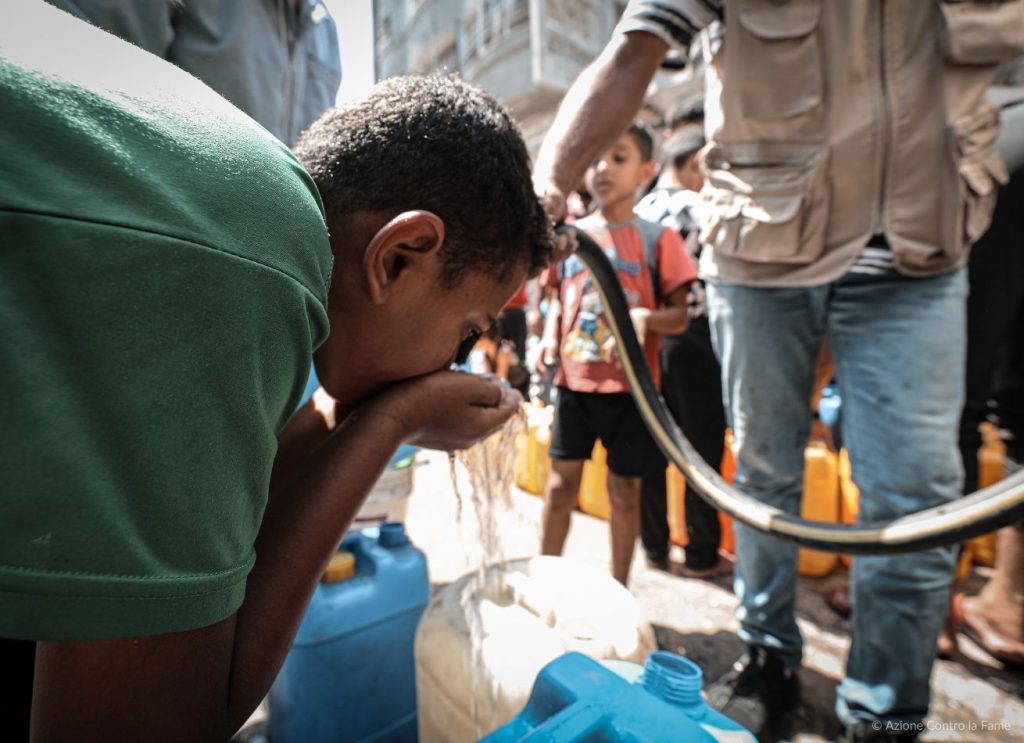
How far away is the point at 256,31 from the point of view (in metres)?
1.58

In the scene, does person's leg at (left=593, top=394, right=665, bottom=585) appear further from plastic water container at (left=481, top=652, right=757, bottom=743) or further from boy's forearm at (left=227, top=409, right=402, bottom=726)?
boy's forearm at (left=227, top=409, right=402, bottom=726)

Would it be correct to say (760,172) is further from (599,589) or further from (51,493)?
(51,493)

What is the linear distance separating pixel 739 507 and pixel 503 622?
0.69m

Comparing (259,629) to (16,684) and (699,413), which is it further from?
(699,413)

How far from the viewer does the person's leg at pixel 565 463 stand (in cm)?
220

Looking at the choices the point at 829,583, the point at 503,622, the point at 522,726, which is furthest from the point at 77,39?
the point at 829,583

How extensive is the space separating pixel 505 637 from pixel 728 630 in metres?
1.28

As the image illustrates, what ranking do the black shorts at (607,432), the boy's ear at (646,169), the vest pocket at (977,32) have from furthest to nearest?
the boy's ear at (646,169)
the black shorts at (607,432)
the vest pocket at (977,32)

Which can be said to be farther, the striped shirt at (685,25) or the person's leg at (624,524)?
the person's leg at (624,524)

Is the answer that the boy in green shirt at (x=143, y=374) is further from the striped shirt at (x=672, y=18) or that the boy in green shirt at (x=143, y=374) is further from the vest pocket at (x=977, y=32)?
the vest pocket at (x=977, y=32)

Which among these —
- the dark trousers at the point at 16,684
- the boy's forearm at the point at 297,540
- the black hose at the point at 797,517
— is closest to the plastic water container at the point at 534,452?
the black hose at the point at 797,517

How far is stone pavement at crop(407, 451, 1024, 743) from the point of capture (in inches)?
61.8

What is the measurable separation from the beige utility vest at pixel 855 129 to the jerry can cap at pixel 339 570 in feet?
4.20

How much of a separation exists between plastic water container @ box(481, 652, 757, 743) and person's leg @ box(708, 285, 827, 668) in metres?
0.82
